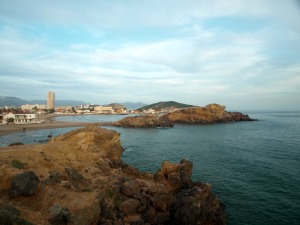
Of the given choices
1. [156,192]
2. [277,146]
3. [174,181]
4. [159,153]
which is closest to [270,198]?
[174,181]

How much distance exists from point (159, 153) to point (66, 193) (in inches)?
1310

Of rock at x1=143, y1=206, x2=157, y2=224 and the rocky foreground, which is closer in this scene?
the rocky foreground

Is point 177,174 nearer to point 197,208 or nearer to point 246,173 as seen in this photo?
point 197,208

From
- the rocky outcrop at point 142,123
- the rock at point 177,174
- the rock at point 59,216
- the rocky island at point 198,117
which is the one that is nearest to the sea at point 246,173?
the rock at point 177,174

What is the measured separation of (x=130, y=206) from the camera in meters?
20.7

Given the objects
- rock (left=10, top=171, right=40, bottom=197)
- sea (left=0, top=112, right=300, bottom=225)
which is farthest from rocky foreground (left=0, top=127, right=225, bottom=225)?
sea (left=0, top=112, right=300, bottom=225)

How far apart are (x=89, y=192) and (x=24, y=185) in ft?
16.0

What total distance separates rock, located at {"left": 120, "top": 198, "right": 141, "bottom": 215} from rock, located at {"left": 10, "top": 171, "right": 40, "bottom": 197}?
6.65 meters

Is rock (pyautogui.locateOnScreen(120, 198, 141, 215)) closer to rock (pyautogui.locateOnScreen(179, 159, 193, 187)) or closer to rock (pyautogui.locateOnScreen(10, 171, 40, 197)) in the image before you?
rock (pyautogui.locateOnScreen(10, 171, 40, 197))

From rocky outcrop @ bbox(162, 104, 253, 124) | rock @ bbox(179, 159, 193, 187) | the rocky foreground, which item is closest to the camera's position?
the rocky foreground

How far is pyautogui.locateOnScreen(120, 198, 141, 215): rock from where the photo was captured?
2044 centimetres

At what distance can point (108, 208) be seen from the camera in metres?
19.6

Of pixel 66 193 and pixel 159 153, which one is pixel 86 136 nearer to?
pixel 66 193

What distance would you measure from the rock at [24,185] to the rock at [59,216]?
2066 mm
